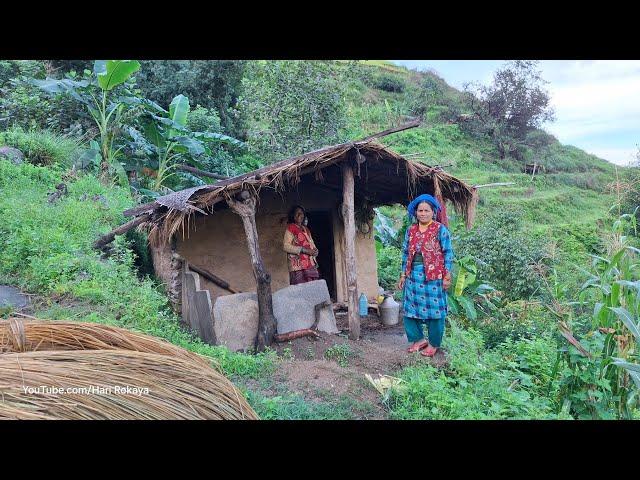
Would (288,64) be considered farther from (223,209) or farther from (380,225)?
(223,209)

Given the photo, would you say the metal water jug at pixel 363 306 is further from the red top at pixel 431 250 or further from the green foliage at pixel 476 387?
the red top at pixel 431 250

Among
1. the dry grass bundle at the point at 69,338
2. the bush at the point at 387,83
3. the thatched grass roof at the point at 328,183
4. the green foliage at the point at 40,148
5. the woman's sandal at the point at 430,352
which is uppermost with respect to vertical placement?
the bush at the point at 387,83

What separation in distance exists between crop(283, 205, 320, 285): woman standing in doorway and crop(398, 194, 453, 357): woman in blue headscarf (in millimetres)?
1437

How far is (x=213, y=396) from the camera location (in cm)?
227

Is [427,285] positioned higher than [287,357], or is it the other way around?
[427,285]

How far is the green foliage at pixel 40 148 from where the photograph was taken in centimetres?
952

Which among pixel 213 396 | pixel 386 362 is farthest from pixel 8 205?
pixel 213 396

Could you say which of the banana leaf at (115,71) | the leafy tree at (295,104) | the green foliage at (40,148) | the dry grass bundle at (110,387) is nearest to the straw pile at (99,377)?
the dry grass bundle at (110,387)

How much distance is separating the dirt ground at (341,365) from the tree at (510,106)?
40.8ft

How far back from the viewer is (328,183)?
7707 mm

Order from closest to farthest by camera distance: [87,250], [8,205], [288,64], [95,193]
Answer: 1. [87,250]
2. [8,205]
3. [95,193]
4. [288,64]

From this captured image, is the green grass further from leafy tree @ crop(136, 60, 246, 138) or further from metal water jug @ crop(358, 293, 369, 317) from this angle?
leafy tree @ crop(136, 60, 246, 138)

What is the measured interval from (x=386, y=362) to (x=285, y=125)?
6.57 metres

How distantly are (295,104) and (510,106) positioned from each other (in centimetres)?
893
